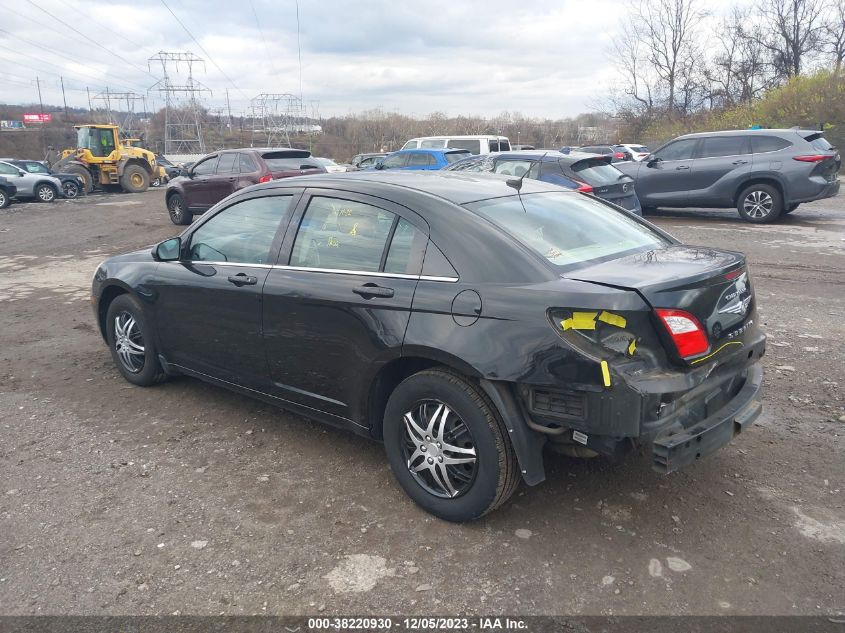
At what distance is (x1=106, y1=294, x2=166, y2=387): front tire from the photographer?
476cm

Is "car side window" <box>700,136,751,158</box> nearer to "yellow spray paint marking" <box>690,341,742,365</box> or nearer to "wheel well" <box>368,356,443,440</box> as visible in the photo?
"yellow spray paint marking" <box>690,341,742,365</box>

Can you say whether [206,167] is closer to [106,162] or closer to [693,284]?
[693,284]

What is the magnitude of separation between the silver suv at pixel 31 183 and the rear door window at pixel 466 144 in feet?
46.9

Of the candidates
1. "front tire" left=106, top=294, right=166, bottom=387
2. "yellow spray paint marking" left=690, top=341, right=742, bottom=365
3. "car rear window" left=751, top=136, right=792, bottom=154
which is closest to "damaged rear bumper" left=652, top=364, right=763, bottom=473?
"yellow spray paint marking" left=690, top=341, right=742, bottom=365

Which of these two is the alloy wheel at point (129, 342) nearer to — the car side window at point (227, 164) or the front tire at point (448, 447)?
the front tire at point (448, 447)

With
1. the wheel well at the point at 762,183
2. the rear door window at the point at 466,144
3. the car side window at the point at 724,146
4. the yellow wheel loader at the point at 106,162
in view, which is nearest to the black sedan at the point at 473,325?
the wheel well at the point at 762,183

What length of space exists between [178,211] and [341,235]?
13041 mm

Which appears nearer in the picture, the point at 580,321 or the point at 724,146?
the point at 580,321

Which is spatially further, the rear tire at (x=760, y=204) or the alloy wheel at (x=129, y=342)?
the rear tire at (x=760, y=204)

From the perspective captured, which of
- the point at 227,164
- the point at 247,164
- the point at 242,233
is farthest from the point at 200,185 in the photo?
the point at 242,233

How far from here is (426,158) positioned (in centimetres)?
1609

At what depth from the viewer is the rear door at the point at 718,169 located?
12.3 metres

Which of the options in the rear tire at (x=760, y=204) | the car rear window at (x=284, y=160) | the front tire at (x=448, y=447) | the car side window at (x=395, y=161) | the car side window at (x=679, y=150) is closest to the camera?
the front tire at (x=448, y=447)

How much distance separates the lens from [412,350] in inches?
122
